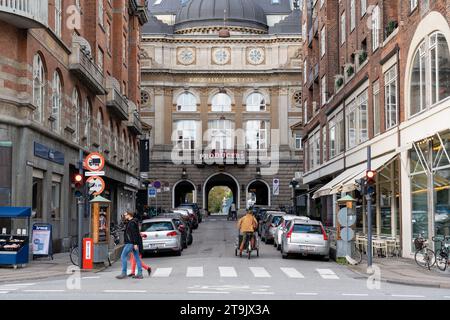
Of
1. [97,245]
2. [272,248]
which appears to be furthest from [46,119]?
[272,248]

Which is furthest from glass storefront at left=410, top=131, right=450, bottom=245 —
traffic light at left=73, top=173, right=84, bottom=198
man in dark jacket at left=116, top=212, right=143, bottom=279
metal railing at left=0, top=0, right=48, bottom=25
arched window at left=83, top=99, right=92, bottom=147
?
arched window at left=83, top=99, right=92, bottom=147

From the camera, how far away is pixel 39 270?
23016mm

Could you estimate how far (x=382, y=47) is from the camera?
1298 inches

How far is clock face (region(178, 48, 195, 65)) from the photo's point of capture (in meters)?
82.9

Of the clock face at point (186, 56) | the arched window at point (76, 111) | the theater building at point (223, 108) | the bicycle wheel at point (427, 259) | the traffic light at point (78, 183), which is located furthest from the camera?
the clock face at point (186, 56)

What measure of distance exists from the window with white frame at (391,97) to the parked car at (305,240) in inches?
237

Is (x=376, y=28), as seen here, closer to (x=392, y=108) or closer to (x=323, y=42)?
(x=392, y=108)

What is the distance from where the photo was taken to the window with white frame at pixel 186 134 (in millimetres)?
81750

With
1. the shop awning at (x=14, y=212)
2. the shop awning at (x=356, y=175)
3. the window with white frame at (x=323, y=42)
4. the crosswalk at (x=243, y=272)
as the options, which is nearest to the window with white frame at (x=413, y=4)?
the shop awning at (x=356, y=175)

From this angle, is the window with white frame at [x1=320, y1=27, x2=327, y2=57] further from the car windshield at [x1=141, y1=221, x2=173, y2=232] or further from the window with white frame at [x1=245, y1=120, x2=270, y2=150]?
the window with white frame at [x1=245, y1=120, x2=270, y2=150]

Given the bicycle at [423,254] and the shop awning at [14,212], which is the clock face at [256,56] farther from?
the shop awning at [14,212]

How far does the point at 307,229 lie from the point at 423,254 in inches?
188
